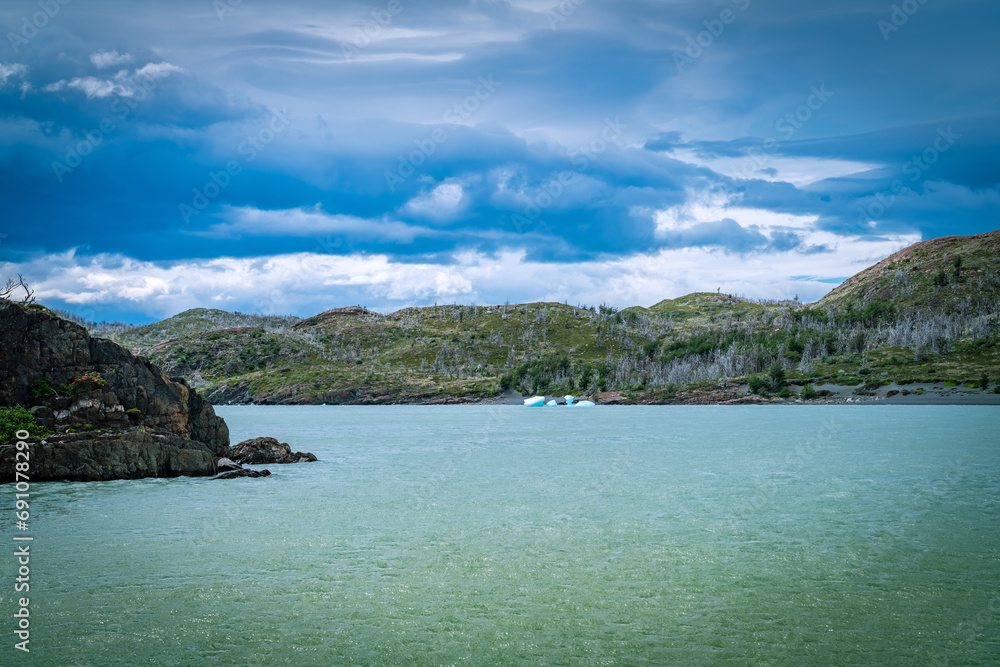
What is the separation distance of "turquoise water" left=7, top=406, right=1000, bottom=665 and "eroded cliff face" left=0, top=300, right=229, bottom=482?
2.29 metres

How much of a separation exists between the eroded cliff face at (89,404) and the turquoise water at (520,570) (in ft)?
7.51

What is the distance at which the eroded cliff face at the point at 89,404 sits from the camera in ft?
132

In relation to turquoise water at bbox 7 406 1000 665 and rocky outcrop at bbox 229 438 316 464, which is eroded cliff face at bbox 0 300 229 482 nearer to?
turquoise water at bbox 7 406 1000 665

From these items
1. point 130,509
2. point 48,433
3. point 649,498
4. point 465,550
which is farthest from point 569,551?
point 48,433

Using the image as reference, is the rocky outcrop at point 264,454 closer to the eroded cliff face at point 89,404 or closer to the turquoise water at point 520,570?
the eroded cliff face at point 89,404

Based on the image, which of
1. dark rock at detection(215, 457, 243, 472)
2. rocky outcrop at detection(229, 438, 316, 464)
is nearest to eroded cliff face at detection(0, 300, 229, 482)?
dark rock at detection(215, 457, 243, 472)

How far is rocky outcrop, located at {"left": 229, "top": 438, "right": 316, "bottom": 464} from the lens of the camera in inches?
2112

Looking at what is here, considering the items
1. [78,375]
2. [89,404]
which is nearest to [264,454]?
[89,404]

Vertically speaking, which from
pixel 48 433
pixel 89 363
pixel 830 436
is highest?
pixel 89 363

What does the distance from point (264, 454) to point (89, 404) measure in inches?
609

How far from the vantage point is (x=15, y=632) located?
16.2 metres

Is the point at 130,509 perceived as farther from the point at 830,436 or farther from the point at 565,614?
the point at 830,436

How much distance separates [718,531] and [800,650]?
44.4ft

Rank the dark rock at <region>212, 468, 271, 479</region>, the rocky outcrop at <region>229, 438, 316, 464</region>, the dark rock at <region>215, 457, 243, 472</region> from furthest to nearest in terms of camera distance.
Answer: the rocky outcrop at <region>229, 438, 316, 464</region>
the dark rock at <region>215, 457, 243, 472</region>
the dark rock at <region>212, 468, 271, 479</region>
